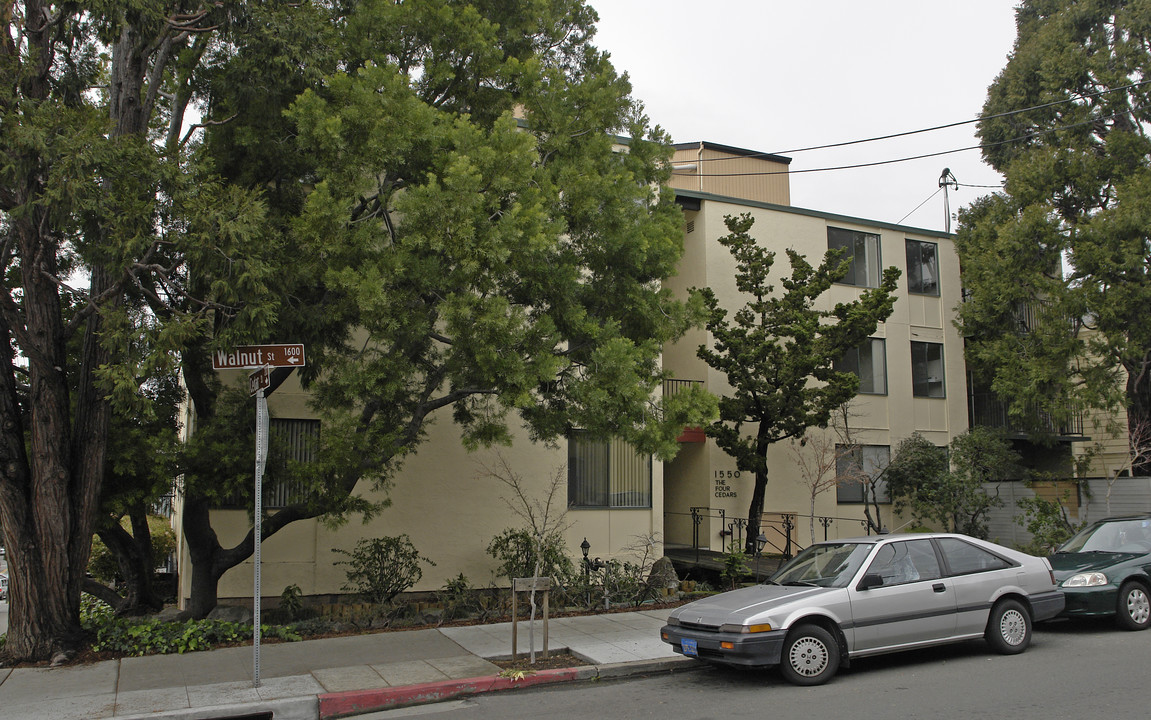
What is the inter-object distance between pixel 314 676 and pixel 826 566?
562 cm

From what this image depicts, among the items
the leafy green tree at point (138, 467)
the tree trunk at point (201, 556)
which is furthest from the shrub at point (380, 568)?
the leafy green tree at point (138, 467)

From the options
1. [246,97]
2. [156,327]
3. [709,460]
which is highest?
[246,97]

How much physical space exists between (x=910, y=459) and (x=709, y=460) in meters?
5.11

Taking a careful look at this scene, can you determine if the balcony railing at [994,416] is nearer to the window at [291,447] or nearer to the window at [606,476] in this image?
the window at [606,476]

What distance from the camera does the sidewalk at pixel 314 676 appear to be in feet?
24.8

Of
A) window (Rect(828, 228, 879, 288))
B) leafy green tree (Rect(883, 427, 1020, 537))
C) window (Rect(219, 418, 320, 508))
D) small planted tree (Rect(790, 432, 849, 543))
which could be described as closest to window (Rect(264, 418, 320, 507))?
window (Rect(219, 418, 320, 508))

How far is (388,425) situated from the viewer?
10.3m

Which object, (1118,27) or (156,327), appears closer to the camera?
(156,327)

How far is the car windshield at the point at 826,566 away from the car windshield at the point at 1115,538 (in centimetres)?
482

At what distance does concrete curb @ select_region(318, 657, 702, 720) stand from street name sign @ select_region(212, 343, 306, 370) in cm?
336

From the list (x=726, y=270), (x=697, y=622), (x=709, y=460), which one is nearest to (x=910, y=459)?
(x=709, y=460)

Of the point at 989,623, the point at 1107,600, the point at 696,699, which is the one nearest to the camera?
the point at 696,699

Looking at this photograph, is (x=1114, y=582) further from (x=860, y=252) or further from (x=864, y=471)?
(x=860, y=252)

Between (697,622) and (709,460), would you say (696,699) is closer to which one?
(697,622)
